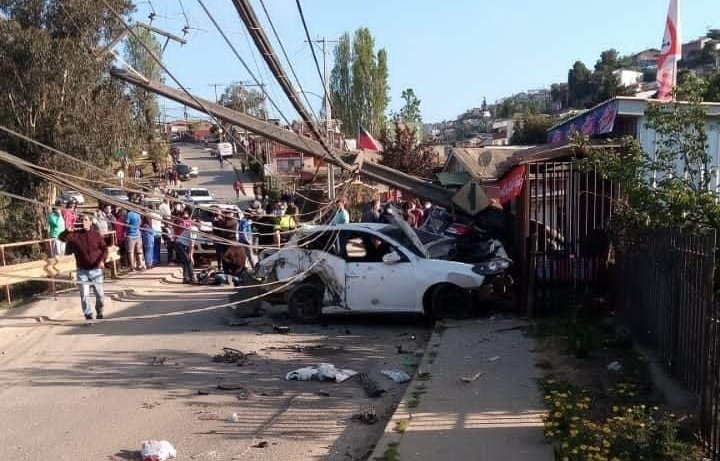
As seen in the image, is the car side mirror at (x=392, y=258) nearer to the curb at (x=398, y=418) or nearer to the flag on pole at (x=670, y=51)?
the curb at (x=398, y=418)

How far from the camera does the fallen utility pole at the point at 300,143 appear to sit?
1129 centimetres

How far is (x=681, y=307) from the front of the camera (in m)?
6.42

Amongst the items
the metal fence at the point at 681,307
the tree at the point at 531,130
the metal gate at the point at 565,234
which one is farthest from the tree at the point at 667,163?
the tree at the point at 531,130

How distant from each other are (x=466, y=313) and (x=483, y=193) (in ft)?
9.48

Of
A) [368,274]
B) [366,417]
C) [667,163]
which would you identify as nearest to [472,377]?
→ [366,417]

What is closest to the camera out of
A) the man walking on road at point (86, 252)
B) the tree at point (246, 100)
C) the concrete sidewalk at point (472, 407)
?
the concrete sidewalk at point (472, 407)

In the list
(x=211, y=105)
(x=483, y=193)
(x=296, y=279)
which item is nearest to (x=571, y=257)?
(x=483, y=193)

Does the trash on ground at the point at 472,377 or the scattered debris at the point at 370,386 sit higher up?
the trash on ground at the point at 472,377

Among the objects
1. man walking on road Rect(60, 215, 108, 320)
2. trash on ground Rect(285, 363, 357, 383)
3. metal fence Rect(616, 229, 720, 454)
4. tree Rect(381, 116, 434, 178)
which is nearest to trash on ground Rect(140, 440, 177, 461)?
trash on ground Rect(285, 363, 357, 383)

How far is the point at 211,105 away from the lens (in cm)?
1199

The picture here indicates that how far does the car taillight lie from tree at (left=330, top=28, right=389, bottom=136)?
5848cm

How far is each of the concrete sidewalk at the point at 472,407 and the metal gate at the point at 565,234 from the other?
1503mm

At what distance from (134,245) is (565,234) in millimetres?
11544

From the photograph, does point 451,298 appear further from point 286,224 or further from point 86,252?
point 286,224
